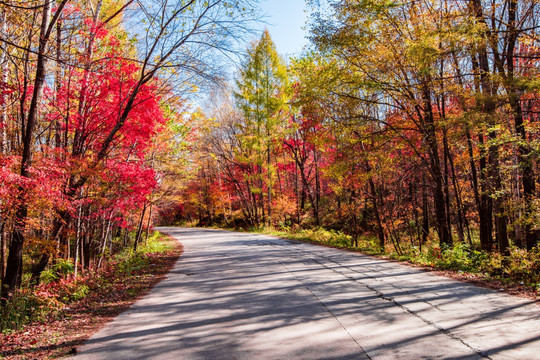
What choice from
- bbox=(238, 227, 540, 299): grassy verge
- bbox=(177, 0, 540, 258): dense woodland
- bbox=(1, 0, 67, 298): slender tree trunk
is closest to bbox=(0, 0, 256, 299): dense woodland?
bbox=(1, 0, 67, 298): slender tree trunk

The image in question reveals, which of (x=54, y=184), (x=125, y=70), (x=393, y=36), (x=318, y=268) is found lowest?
(x=318, y=268)

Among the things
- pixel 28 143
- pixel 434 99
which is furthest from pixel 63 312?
pixel 434 99

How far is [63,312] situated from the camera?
5.79 metres

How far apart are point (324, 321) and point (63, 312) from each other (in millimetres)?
4635

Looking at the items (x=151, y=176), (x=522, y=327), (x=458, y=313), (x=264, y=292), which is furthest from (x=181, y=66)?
(x=522, y=327)

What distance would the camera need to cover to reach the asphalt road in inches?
139

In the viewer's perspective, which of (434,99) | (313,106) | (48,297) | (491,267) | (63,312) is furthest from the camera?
(434,99)

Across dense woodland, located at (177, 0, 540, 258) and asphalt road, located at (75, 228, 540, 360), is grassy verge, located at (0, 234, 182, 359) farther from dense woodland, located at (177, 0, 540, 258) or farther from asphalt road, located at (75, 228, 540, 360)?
dense woodland, located at (177, 0, 540, 258)

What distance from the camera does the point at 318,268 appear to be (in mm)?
8211

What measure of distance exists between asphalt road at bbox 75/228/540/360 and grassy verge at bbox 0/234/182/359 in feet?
1.23

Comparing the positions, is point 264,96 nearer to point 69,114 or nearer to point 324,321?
point 69,114

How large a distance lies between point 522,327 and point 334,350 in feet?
8.06

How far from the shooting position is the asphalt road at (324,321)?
3.52m

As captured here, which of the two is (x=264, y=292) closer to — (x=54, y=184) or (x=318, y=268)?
(x=318, y=268)
